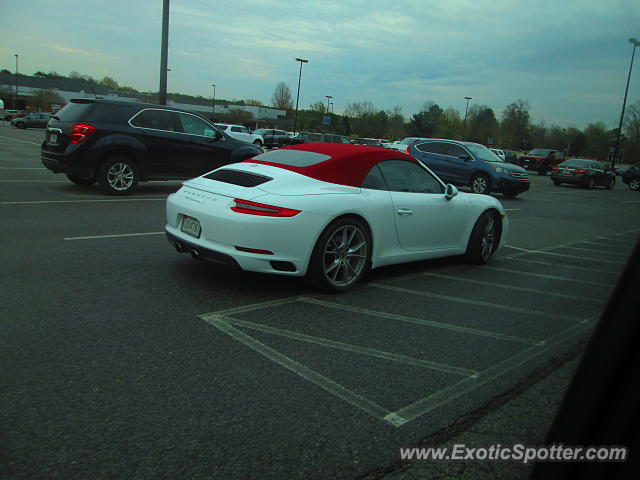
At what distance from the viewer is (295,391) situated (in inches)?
122

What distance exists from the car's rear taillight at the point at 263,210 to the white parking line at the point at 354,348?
0.94 meters

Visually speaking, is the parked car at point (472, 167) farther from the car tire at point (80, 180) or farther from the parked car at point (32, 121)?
the parked car at point (32, 121)

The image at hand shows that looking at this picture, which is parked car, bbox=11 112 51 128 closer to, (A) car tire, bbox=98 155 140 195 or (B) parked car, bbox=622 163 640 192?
(A) car tire, bbox=98 155 140 195

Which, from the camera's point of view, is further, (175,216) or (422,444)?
(175,216)

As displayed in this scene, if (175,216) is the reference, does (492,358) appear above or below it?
below

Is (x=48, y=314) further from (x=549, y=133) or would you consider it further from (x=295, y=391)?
(x=549, y=133)

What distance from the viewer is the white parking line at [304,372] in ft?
9.73

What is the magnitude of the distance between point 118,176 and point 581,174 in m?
24.2

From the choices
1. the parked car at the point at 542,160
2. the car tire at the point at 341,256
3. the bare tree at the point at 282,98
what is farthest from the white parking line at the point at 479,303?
the bare tree at the point at 282,98

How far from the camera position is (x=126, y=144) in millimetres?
10617

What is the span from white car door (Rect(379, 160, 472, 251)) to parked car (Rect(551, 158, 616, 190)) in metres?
23.8

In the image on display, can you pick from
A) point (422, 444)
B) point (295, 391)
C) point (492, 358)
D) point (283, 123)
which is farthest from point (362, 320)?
point (283, 123)

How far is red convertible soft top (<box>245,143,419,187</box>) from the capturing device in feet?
17.1

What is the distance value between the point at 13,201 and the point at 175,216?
553cm
